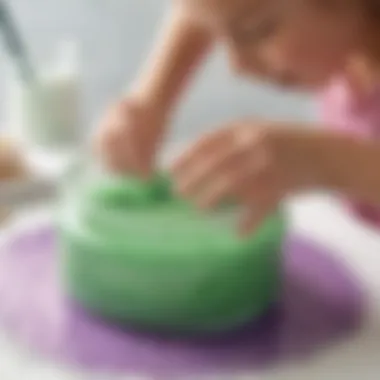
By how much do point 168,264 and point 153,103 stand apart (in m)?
0.14

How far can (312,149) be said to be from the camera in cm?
45

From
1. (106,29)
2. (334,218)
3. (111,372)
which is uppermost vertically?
(106,29)

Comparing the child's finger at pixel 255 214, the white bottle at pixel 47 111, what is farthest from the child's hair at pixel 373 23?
the white bottle at pixel 47 111

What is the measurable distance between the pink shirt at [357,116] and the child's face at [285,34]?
86mm

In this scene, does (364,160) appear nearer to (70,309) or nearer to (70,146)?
(70,309)

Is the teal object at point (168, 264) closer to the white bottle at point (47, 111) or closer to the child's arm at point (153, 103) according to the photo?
the child's arm at point (153, 103)

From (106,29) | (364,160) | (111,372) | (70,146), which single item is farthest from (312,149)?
(106,29)

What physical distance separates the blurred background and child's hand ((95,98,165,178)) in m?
0.31

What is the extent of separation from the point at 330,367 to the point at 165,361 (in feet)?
0.25

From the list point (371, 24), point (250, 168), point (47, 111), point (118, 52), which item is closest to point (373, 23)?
point (371, 24)

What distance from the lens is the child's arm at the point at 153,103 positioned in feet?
1.77

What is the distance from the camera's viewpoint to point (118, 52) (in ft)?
3.02

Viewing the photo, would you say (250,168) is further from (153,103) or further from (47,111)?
(47,111)

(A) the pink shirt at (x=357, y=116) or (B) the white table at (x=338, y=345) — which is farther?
(A) the pink shirt at (x=357, y=116)
